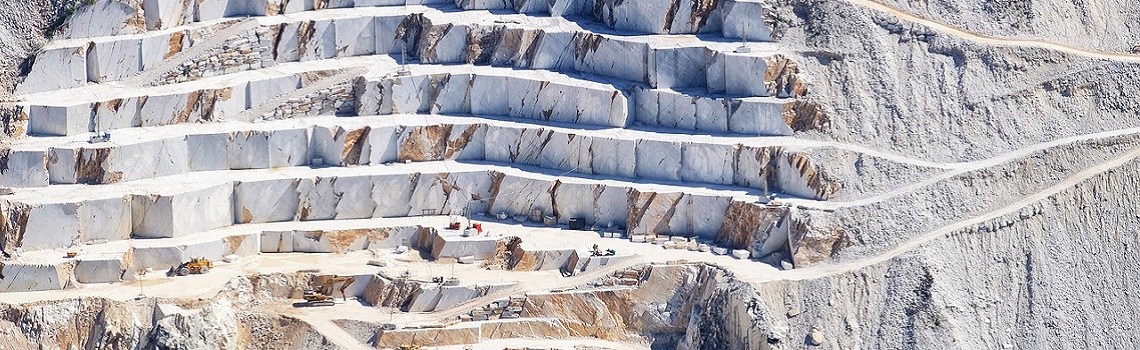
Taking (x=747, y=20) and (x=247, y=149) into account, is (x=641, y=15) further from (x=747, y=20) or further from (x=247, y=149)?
(x=247, y=149)

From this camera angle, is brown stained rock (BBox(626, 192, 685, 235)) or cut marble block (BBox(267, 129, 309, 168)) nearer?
brown stained rock (BBox(626, 192, 685, 235))

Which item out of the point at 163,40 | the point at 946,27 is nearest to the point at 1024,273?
the point at 946,27

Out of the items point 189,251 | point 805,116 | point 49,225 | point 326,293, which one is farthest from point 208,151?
point 805,116

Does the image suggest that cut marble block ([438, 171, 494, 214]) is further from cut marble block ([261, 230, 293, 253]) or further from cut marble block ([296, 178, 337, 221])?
cut marble block ([261, 230, 293, 253])

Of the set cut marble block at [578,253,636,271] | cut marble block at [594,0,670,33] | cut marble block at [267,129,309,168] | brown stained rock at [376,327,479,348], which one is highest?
cut marble block at [594,0,670,33]

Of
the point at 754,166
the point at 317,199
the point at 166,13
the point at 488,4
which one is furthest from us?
the point at 488,4

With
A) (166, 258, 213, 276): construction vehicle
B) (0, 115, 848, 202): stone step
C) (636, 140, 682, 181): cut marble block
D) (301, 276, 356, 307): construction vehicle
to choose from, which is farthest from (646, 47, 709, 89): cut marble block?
(166, 258, 213, 276): construction vehicle

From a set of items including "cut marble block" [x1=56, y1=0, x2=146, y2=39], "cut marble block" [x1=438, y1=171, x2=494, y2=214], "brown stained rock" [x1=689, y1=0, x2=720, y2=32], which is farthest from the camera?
"brown stained rock" [x1=689, y1=0, x2=720, y2=32]
